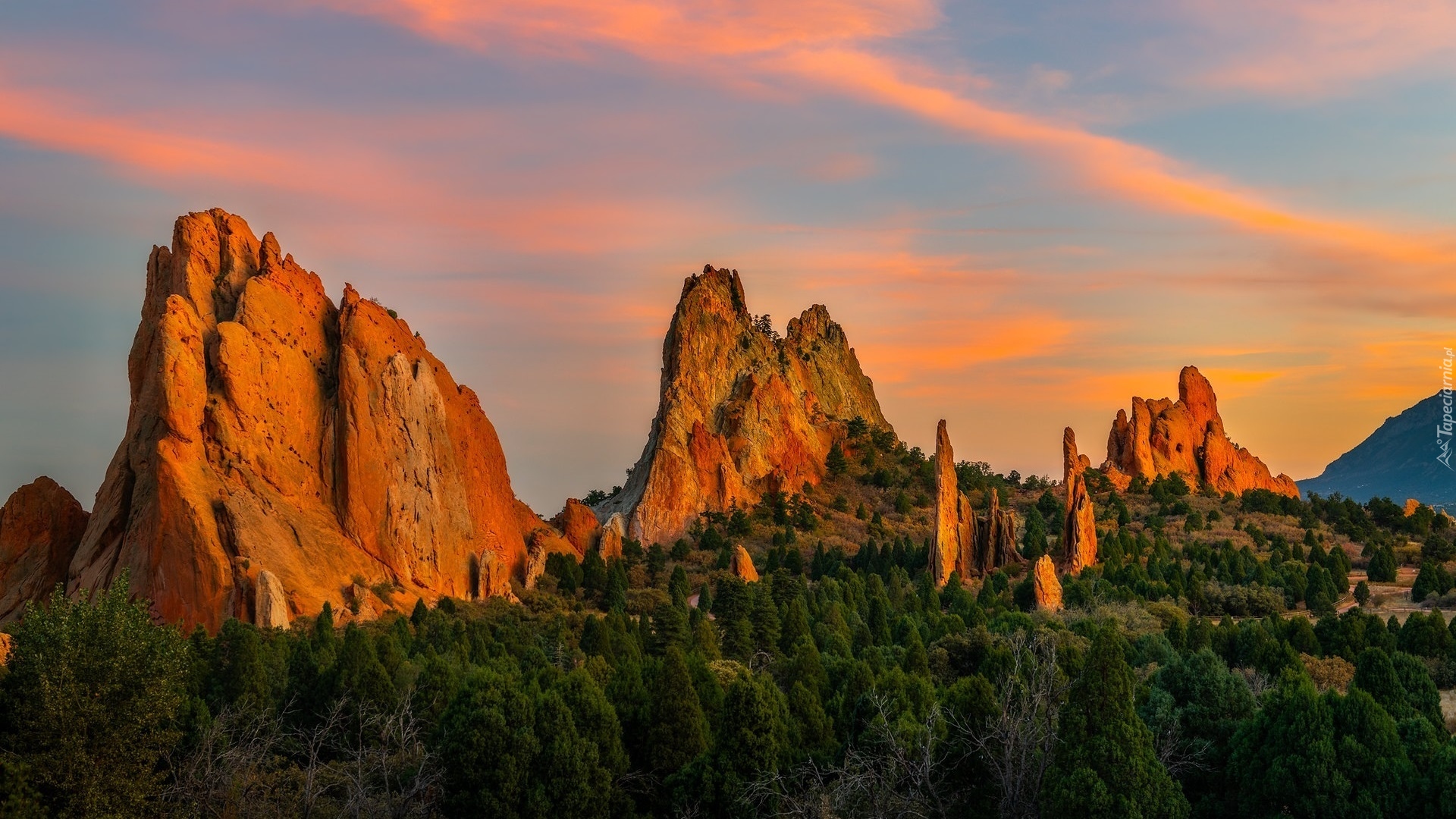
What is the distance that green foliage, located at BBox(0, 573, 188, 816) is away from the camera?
104 feet

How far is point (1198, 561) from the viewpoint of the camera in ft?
266

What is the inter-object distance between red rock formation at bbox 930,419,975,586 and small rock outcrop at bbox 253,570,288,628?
37811 mm

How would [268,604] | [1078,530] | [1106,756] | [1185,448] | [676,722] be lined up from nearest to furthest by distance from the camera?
[1106,756] < [676,722] < [268,604] < [1078,530] < [1185,448]

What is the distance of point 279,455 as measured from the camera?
227 ft

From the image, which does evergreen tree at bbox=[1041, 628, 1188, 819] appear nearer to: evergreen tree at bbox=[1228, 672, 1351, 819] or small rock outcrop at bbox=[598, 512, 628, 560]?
evergreen tree at bbox=[1228, 672, 1351, 819]

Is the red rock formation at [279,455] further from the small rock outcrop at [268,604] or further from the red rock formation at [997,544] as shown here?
the red rock formation at [997,544]

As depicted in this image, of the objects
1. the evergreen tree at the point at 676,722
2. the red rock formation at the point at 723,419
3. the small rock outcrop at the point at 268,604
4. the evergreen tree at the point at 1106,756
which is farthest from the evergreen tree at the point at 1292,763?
the red rock formation at the point at 723,419

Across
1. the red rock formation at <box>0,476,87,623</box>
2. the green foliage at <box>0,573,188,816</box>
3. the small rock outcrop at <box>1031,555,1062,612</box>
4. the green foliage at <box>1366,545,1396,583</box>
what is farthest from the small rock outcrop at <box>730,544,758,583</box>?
the green foliage at <box>0,573,188,816</box>

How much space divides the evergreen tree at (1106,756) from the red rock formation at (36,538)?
175 ft

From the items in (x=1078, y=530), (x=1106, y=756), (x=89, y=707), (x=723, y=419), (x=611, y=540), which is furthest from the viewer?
(x=723, y=419)

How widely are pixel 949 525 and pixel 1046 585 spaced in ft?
42.0

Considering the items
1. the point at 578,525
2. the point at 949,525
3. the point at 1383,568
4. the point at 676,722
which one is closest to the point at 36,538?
the point at 578,525

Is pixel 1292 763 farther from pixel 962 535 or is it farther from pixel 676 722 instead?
pixel 962 535

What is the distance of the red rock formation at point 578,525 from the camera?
90.4 m
